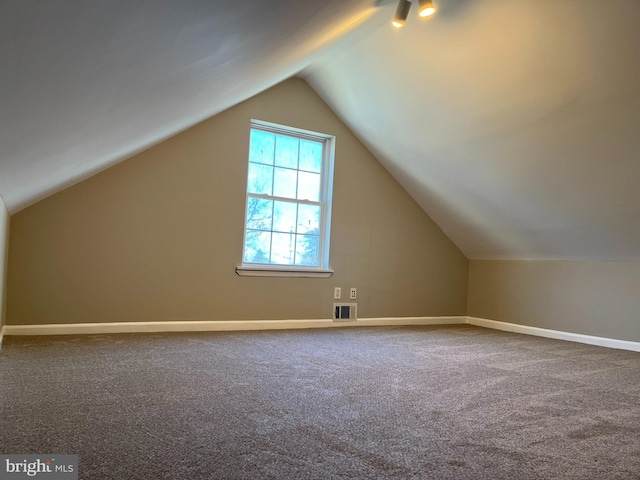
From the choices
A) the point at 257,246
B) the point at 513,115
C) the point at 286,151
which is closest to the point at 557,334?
the point at 513,115

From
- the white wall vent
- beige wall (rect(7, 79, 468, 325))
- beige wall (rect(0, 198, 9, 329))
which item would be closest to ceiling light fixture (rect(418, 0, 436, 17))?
beige wall (rect(7, 79, 468, 325))

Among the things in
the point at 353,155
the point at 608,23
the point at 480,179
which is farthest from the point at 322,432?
the point at 353,155

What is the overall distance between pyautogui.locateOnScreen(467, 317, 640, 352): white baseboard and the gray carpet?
72 centimetres

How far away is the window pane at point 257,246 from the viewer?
4.40 meters

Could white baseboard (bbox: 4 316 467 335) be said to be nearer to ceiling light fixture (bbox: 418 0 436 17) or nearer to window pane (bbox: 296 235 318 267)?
window pane (bbox: 296 235 318 267)

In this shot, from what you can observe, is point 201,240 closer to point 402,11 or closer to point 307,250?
point 307,250

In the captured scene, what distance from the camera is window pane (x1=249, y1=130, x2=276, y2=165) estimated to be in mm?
4473

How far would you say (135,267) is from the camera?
3826mm

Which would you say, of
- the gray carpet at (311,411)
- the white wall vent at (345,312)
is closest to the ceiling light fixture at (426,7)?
the gray carpet at (311,411)

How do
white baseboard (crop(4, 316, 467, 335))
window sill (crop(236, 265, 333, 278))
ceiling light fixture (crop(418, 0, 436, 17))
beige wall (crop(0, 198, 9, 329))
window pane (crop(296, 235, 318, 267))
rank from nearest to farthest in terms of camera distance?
ceiling light fixture (crop(418, 0, 436, 17)), beige wall (crop(0, 198, 9, 329)), white baseboard (crop(4, 316, 467, 335)), window sill (crop(236, 265, 333, 278)), window pane (crop(296, 235, 318, 267))

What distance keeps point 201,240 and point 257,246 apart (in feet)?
1.86

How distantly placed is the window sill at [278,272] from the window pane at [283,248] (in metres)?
0.16

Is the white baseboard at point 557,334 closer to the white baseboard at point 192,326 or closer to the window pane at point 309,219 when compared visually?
the white baseboard at point 192,326

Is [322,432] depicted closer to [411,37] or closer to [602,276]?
[411,37]
